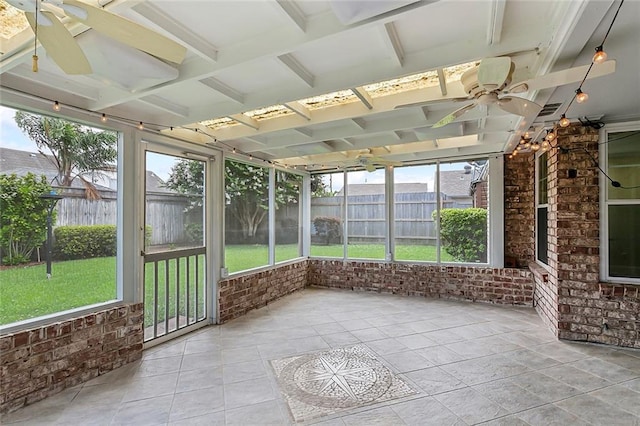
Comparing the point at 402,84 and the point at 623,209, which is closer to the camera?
the point at 402,84

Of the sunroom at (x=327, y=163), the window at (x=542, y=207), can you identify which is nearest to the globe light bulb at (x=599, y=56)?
the sunroom at (x=327, y=163)

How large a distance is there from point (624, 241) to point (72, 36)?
5.28 meters

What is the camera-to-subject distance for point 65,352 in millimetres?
2732

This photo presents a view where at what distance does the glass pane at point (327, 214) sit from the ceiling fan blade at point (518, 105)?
436cm

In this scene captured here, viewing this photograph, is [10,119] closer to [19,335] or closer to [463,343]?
[19,335]

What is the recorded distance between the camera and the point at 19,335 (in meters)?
2.45

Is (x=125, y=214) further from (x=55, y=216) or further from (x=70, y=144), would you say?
(x=70, y=144)

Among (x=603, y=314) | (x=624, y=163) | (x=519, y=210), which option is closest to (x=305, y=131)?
(x=624, y=163)

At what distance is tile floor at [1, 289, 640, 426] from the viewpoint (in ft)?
7.55

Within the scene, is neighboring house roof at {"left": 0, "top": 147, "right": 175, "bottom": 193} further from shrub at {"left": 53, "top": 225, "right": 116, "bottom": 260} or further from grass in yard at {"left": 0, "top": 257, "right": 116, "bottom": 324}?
grass in yard at {"left": 0, "top": 257, "right": 116, "bottom": 324}

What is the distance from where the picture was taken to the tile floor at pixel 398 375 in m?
2.30

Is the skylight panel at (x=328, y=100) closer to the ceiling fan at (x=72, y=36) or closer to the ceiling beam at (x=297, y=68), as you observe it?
Result: the ceiling beam at (x=297, y=68)

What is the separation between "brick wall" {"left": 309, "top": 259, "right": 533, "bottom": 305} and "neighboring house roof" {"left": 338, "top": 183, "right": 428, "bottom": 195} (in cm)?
145

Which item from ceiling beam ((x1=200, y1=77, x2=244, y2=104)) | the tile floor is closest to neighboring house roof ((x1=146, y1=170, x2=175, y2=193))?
ceiling beam ((x1=200, y1=77, x2=244, y2=104))
